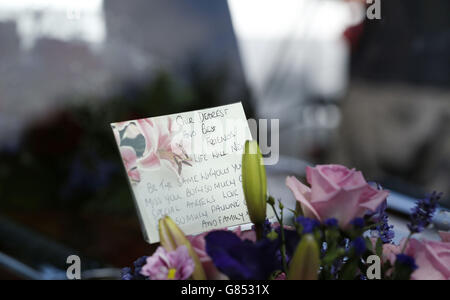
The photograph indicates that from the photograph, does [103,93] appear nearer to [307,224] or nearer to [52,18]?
[52,18]

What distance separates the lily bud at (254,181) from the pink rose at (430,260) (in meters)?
0.14

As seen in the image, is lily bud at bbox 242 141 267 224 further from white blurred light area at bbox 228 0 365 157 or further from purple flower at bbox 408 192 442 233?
white blurred light area at bbox 228 0 365 157

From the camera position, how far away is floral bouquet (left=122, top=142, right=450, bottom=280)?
0.42m

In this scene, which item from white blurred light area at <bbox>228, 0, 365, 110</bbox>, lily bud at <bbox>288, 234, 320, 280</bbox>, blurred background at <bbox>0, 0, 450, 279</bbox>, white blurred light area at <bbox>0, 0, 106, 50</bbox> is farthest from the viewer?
white blurred light area at <bbox>228, 0, 365, 110</bbox>

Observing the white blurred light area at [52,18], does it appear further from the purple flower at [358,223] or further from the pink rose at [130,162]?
the purple flower at [358,223]

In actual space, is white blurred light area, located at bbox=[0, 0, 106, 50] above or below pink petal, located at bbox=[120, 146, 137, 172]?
above

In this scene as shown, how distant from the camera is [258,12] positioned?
7.88 ft

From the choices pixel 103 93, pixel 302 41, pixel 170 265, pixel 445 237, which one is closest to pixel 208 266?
pixel 170 265

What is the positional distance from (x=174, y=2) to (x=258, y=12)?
62 cm

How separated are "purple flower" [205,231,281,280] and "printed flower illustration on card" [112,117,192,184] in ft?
0.39

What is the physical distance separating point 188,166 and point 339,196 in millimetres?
160

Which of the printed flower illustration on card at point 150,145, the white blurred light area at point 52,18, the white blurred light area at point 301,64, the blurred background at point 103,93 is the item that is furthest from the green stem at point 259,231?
the white blurred light area at point 301,64

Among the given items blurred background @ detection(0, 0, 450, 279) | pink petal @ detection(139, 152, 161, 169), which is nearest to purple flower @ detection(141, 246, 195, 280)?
pink petal @ detection(139, 152, 161, 169)
